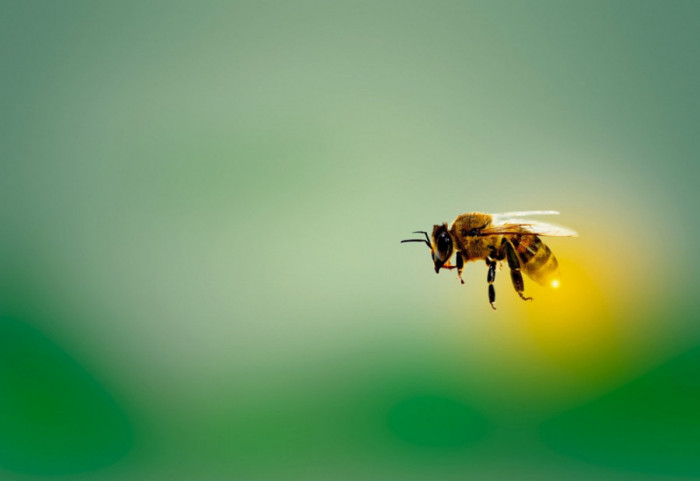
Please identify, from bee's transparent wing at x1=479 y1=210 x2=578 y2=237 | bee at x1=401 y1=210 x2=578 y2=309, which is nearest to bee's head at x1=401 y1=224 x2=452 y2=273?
bee at x1=401 y1=210 x2=578 y2=309

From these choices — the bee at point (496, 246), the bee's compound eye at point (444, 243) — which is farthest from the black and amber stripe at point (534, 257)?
the bee's compound eye at point (444, 243)

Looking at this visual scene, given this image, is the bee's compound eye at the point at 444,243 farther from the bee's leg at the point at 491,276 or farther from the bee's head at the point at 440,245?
the bee's leg at the point at 491,276

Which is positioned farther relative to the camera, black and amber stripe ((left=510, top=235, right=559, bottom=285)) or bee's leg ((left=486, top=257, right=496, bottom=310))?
black and amber stripe ((left=510, top=235, right=559, bottom=285))

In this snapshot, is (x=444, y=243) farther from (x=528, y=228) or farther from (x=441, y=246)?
(x=528, y=228)

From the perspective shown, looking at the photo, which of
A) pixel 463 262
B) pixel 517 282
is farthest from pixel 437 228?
pixel 517 282

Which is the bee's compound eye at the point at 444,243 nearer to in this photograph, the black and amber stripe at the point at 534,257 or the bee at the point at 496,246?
the bee at the point at 496,246

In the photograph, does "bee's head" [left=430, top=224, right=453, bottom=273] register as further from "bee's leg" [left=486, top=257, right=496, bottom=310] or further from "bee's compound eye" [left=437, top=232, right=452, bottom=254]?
"bee's leg" [left=486, top=257, right=496, bottom=310]

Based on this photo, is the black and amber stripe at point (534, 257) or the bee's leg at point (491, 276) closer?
the bee's leg at point (491, 276)

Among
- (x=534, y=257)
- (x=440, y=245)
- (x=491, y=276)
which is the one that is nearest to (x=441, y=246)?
(x=440, y=245)
